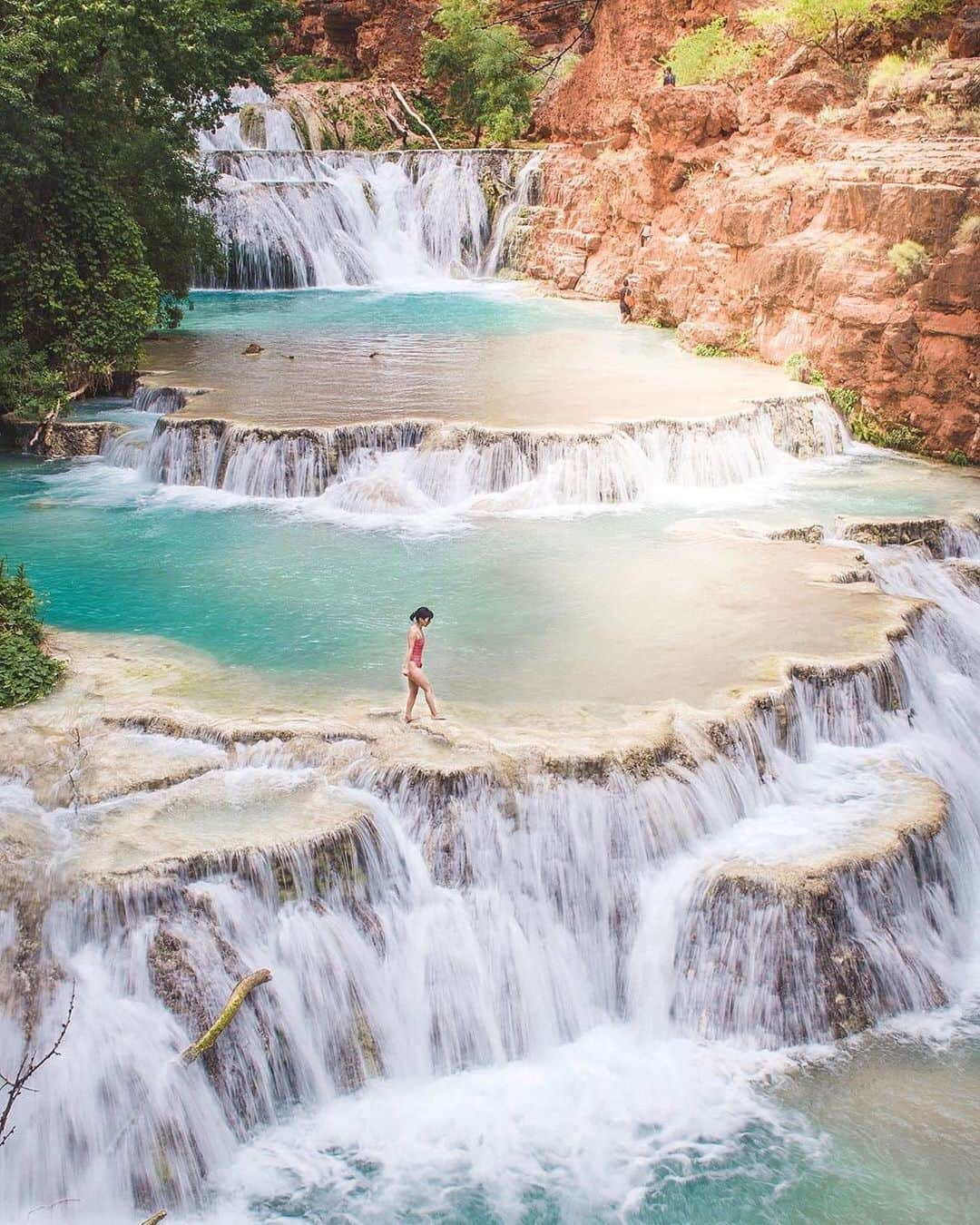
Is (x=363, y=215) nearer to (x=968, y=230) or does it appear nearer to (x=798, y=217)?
(x=798, y=217)

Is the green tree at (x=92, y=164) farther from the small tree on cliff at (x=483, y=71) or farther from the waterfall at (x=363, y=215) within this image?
the small tree on cliff at (x=483, y=71)

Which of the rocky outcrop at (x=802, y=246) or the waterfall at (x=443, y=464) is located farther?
the rocky outcrop at (x=802, y=246)

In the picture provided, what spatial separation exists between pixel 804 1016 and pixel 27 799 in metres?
5.26

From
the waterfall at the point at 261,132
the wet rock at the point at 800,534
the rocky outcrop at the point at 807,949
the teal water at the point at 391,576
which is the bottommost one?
the rocky outcrop at the point at 807,949

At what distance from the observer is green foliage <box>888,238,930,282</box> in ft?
56.2

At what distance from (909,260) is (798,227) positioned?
312 centimetres

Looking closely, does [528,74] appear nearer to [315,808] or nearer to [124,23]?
[124,23]

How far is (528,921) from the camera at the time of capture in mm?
8828

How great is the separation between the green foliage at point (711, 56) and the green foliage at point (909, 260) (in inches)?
334

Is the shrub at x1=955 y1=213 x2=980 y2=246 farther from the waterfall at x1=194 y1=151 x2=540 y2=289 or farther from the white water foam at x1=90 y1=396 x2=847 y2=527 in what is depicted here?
the waterfall at x1=194 y1=151 x2=540 y2=289

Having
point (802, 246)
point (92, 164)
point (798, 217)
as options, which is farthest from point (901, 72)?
point (92, 164)

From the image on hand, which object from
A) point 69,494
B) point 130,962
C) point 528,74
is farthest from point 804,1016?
point 528,74

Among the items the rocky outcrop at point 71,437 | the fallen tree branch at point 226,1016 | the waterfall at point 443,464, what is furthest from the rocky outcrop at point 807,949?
the rocky outcrop at point 71,437

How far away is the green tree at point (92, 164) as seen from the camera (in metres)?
17.0
